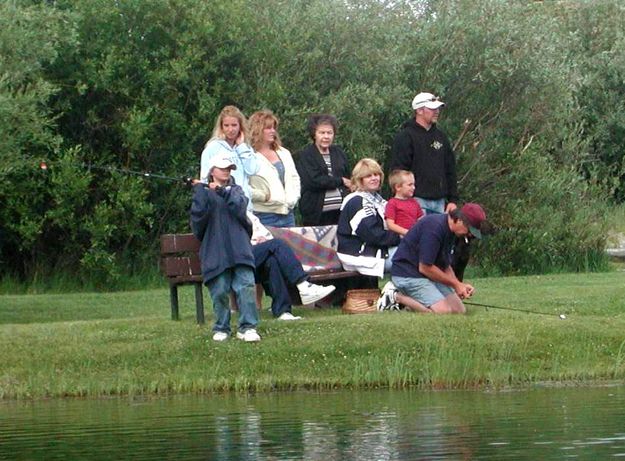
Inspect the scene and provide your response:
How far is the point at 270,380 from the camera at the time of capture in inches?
559

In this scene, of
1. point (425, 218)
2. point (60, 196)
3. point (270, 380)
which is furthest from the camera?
point (60, 196)

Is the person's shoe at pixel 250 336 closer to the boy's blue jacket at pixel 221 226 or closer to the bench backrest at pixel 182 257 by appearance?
the boy's blue jacket at pixel 221 226

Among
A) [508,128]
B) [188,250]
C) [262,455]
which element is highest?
[508,128]

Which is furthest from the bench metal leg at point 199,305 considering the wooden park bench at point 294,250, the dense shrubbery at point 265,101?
the dense shrubbery at point 265,101

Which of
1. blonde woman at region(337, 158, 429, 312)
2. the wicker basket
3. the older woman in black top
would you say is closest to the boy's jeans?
the wicker basket

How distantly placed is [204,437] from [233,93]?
13.1 meters

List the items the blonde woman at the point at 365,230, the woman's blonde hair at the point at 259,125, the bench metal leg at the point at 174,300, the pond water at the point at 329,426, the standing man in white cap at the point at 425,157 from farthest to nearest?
the standing man in white cap at the point at 425,157, the woman's blonde hair at the point at 259,125, the blonde woman at the point at 365,230, the bench metal leg at the point at 174,300, the pond water at the point at 329,426

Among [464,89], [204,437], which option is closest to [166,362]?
[204,437]

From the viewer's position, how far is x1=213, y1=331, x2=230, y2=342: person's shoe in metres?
14.8

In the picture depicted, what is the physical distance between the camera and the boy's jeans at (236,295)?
14734mm

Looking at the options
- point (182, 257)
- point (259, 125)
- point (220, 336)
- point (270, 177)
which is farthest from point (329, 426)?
point (259, 125)

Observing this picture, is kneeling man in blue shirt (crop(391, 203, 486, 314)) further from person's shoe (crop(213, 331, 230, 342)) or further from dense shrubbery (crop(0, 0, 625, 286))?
dense shrubbery (crop(0, 0, 625, 286))

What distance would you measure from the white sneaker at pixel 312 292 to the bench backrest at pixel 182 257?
100 centimetres

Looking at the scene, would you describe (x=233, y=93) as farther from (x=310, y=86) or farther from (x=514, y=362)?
(x=514, y=362)
